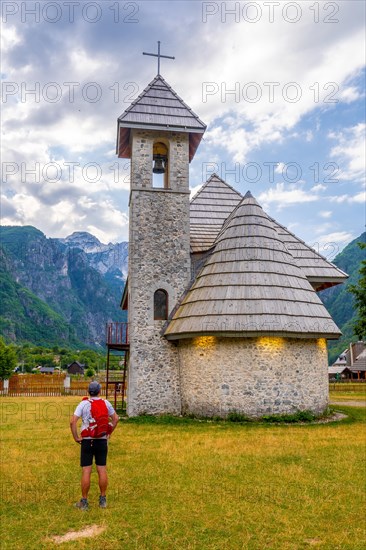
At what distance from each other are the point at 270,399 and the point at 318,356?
245 cm

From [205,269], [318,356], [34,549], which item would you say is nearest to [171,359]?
[205,269]

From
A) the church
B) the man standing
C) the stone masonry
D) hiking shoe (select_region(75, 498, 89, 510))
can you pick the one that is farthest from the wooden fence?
the man standing

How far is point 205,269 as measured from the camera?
52.1 ft

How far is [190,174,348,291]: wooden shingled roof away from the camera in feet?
59.3

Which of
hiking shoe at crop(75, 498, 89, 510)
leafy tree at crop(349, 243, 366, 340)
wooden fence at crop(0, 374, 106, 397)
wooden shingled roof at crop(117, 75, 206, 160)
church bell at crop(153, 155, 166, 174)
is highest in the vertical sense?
wooden shingled roof at crop(117, 75, 206, 160)

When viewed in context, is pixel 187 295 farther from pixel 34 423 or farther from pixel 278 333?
pixel 34 423

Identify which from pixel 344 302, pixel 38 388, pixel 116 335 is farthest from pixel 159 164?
pixel 344 302

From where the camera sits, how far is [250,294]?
554 inches

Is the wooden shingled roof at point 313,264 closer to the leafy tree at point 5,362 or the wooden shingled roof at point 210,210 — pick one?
the wooden shingled roof at point 210,210

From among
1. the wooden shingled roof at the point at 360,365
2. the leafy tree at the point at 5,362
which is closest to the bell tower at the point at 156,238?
the leafy tree at the point at 5,362

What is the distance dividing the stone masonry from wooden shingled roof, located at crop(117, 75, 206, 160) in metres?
0.44

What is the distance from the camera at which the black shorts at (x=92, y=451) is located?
5656mm

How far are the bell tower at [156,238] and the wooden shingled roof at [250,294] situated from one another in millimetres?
841

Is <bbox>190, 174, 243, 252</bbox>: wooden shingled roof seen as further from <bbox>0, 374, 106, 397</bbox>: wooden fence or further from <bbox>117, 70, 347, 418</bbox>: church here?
<bbox>0, 374, 106, 397</bbox>: wooden fence
